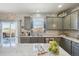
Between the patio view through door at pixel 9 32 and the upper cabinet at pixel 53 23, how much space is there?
1711mm

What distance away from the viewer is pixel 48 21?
7090 mm

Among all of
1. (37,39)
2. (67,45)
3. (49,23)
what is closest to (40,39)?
(37,39)

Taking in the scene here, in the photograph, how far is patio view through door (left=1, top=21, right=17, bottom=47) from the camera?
6840 mm

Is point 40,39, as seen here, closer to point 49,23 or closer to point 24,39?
point 24,39

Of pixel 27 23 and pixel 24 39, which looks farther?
pixel 27 23

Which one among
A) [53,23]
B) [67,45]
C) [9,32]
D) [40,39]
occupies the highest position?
[53,23]

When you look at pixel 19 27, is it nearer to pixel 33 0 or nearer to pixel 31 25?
pixel 31 25

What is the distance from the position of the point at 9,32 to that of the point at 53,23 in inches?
90.3

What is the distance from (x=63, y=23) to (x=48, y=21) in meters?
0.77

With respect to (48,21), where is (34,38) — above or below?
below

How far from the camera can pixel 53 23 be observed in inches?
281

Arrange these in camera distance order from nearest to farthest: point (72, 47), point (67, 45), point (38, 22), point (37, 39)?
point (72, 47), point (67, 45), point (37, 39), point (38, 22)

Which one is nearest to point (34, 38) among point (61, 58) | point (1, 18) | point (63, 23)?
point (63, 23)

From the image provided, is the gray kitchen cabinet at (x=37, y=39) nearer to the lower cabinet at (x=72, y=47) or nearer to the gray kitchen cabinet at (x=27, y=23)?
the lower cabinet at (x=72, y=47)
